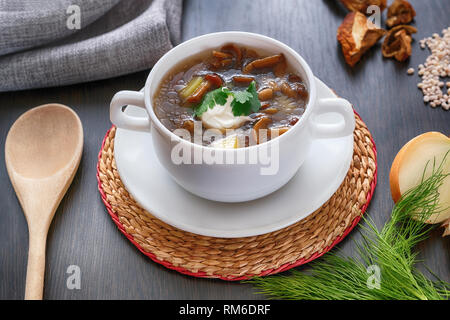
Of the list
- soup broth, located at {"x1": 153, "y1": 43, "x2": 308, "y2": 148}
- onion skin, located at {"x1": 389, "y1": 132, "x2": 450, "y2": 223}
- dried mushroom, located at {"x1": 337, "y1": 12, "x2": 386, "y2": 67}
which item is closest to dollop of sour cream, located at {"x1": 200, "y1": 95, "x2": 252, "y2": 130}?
soup broth, located at {"x1": 153, "y1": 43, "x2": 308, "y2": 148}

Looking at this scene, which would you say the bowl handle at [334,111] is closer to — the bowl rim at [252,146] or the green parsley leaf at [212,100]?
the bowl rim at [252,146]

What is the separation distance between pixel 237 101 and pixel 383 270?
1.67ft

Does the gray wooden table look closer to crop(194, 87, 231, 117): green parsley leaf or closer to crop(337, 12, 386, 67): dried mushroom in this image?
crop(337, 12, 386, 67): dried mushroom

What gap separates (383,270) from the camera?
118cm

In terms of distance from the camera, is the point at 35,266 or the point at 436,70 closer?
the point at 35,266

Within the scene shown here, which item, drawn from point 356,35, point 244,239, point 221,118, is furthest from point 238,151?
point 356,35

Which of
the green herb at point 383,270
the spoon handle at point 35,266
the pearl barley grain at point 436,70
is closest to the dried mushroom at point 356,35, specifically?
the pearl barley grain at point 436,70

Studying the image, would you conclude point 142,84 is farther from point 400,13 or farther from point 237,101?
point 400,13

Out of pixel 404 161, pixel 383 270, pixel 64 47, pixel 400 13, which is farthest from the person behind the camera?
pixel 400 13

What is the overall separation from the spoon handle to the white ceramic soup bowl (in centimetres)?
34

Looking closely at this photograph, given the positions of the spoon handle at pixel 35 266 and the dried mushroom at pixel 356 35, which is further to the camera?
the dried mushroom at pixel 356 35

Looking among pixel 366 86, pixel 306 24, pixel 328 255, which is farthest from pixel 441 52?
pixel 328 255

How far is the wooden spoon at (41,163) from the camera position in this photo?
1.24m
